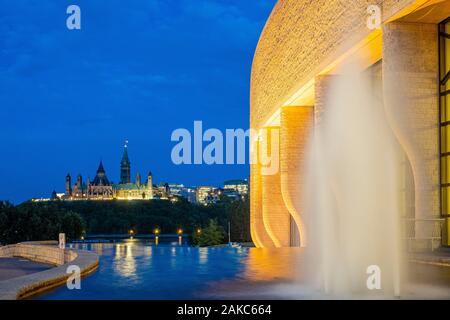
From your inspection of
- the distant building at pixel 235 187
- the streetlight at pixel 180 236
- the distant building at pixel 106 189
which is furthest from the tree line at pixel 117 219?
the distant building at pixel 106 189

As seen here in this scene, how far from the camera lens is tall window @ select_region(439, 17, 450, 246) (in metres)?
15.5

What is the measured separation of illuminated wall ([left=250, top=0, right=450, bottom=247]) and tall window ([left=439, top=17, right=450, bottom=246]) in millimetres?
1062

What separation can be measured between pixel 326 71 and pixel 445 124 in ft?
15.0

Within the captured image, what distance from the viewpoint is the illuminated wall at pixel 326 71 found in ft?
45.8

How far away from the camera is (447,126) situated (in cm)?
1552

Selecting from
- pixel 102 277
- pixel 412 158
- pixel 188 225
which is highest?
pixel 412 158

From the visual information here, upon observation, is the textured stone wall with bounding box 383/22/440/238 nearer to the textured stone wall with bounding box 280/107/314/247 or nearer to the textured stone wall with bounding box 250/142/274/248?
the textured stone wall with bounding box 280/107/314/247

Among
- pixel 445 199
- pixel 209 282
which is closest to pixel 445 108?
pixel 445 199

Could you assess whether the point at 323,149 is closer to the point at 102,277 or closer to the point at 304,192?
the point at 304,192

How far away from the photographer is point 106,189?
175625mm

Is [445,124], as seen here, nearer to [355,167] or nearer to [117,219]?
[355,167]

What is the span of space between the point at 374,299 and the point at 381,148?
34.1ft

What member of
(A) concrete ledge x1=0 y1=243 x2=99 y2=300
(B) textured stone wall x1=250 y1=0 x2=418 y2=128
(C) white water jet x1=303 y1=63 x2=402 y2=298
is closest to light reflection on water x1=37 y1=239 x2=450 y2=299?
(A) concrete ledge x1=0 y1=243 x2=99 y2=300
